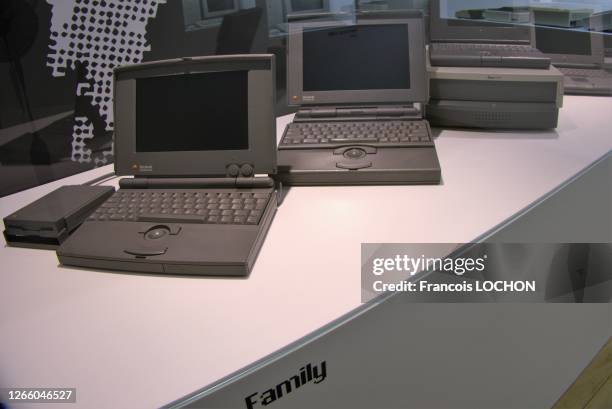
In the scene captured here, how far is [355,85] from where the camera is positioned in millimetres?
1115

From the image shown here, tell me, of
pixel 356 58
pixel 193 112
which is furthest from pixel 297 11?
pixel 193 112

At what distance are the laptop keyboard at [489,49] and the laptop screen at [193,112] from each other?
0.73 m

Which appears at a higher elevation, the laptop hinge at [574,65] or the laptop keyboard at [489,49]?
the laptop keyboard at [489,49]

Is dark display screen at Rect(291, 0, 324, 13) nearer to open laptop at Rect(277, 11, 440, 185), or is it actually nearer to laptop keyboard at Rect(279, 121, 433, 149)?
open laptop at Rect(277, 11, 440, 185)

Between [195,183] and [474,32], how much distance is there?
108 cm

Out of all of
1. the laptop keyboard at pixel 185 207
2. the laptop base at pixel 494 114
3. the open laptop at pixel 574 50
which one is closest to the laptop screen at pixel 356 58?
the laptop base at pixel 494 114

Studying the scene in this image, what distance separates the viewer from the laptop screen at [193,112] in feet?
2.77

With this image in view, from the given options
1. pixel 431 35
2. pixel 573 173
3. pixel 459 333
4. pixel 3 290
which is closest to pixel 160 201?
pixel 3 290

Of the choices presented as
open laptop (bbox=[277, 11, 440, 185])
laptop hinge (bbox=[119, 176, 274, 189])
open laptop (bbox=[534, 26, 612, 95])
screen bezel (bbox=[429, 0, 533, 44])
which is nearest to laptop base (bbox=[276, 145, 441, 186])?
open laptop (bbox=[277, 11, 440, 185])

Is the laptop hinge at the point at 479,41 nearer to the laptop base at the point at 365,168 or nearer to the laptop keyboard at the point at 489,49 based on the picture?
the laptop keyboard at the point at 489,49

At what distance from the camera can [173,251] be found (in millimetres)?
707

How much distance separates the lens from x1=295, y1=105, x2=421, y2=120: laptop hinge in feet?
3.69

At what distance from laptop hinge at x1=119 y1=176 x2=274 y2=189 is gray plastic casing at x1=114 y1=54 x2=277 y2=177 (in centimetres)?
1

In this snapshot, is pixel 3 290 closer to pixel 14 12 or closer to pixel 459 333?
pixel 14 12
